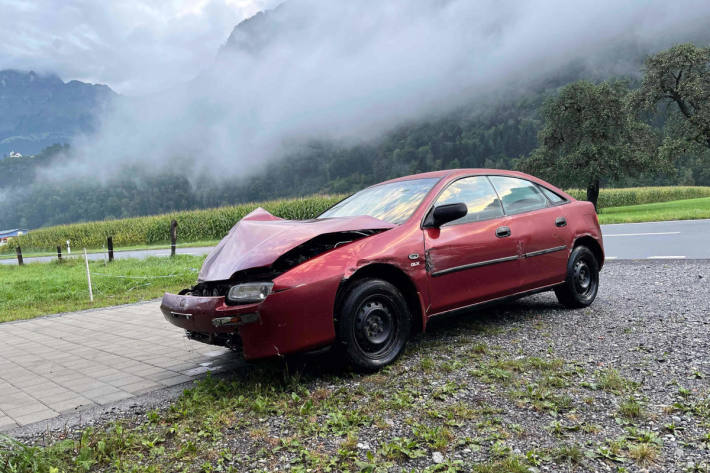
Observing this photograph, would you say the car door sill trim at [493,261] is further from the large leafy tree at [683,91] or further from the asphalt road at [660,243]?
the large leafy tree at [683,91]

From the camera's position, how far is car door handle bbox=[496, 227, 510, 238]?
15.4ft

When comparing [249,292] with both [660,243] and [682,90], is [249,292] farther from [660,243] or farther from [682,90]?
[682,90]

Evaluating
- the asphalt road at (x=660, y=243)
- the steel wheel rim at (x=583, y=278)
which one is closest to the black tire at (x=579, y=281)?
the steel wheel rim at (x=583, y=278)

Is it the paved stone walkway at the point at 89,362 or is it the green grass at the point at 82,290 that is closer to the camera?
the paved stone walkway at the point at 89,362

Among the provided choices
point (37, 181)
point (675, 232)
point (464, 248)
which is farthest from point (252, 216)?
point (37, 181)

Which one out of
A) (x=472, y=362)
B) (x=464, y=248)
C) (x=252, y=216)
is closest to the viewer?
(x=472, y=362)

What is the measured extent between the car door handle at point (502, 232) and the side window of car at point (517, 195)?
0.78 ft

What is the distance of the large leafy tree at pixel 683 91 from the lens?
31.5 m

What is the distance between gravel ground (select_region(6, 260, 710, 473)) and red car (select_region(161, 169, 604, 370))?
1.29ft

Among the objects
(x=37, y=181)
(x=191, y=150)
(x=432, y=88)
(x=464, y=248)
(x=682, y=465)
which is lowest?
(x=682, y=465)

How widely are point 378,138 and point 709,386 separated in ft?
401

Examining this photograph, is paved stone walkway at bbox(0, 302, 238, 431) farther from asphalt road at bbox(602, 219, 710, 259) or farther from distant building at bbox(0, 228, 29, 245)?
distant building at bbox(0, 228, 29, 245)

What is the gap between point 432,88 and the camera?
183375 mm

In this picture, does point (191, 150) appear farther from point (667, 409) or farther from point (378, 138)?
point (667, 409)
